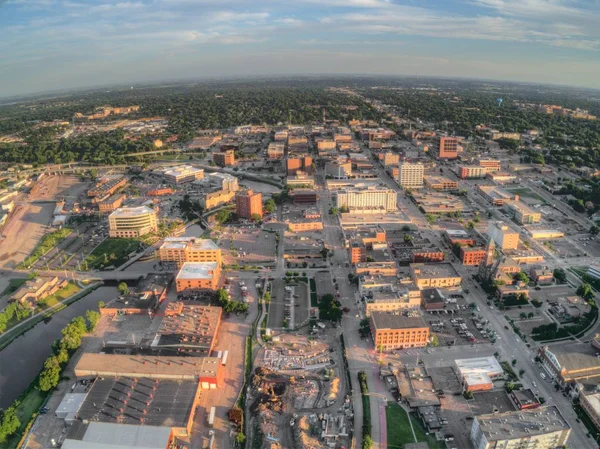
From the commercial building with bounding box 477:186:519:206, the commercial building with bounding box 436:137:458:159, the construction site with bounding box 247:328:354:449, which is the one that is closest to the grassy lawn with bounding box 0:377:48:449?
the construction site with bounding box 247:328:354:449

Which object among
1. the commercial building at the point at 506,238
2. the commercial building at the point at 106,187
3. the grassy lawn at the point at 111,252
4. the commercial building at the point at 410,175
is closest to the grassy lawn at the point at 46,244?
the grassy lawn at the point at 111,252

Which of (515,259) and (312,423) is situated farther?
(515,259)

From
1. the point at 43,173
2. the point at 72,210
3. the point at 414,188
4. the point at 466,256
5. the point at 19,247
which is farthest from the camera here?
the point at 43,173

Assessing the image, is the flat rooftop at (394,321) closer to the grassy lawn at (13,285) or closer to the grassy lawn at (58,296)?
the grassy lawn at (58,296)

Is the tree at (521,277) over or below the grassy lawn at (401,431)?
over

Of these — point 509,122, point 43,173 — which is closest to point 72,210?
point 43,173

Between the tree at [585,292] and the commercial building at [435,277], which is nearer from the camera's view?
the tree at [585,292]

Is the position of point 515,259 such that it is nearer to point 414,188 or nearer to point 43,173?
point 414,188

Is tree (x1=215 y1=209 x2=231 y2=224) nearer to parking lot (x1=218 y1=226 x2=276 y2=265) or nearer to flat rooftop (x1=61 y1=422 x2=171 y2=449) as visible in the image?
parking lot (x1=218 y1=226 x2=276 y2=265)
